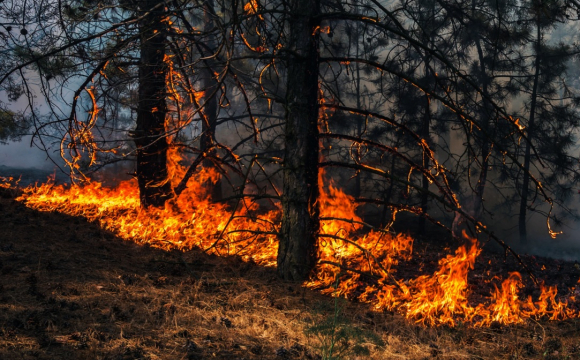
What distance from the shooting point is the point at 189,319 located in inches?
180

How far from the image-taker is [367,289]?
20.6ft

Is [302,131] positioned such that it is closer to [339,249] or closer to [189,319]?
[339,249]

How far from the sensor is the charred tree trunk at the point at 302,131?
6.21 meters

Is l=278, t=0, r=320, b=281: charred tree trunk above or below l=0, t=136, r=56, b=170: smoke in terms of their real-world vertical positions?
below

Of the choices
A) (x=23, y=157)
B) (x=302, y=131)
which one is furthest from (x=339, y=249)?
(x=23, y=157)

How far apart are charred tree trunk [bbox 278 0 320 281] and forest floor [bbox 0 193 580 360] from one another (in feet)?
2.65

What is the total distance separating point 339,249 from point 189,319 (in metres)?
3.75

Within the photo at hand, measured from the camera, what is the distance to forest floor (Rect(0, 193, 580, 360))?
387cm

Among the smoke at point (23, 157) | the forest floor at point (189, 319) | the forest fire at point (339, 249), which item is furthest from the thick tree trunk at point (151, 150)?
the smoke at point (23, 157)

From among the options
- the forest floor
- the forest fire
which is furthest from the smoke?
the forest floor

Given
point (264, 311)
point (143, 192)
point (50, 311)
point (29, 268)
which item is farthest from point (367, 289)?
point (143, 192)

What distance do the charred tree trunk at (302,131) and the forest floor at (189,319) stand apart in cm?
81

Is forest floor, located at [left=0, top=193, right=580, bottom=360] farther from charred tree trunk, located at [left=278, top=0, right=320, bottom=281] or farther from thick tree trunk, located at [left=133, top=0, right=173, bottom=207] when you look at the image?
thick tree trunk, located at [left=133, top=0, right=173, bottom=207]

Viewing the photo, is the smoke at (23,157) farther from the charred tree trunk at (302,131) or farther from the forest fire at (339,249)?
the charred tree trunk at (302,131)
